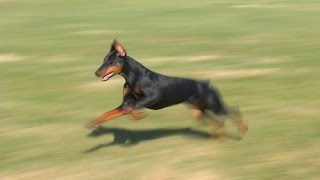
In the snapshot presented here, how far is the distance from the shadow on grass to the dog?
1.40ft

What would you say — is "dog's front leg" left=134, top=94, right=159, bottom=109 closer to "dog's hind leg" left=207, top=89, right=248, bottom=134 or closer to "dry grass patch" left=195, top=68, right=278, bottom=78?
"dog's hind leg" left=207, top=89, right=248, bottom=134

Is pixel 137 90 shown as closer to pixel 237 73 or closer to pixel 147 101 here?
pixel 147 101

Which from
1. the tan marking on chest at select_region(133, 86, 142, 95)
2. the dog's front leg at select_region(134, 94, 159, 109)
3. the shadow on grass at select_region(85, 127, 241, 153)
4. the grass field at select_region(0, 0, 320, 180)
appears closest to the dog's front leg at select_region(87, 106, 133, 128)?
the dog's front leg at select_region(134, 94, 159, 109)

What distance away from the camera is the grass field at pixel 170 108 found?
7.27m

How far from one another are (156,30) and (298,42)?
4855 millimetres

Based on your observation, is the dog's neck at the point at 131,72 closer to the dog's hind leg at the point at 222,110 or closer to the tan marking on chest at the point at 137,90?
the tan marking on chest at the point at 137,90

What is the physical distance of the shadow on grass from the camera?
26.9 feet

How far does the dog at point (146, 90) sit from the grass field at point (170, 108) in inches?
22.6

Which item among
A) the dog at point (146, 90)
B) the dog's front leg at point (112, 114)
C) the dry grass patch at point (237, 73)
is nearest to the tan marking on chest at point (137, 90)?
the dog at point (146, 90)

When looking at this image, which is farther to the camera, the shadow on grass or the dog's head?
the shadow on grass

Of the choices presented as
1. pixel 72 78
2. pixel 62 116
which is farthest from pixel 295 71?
pixel 62 116

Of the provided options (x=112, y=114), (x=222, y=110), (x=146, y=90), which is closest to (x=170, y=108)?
(x=222, y=110)

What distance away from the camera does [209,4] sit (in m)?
26.5

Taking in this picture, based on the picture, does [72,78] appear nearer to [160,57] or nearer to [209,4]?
[160,57]
